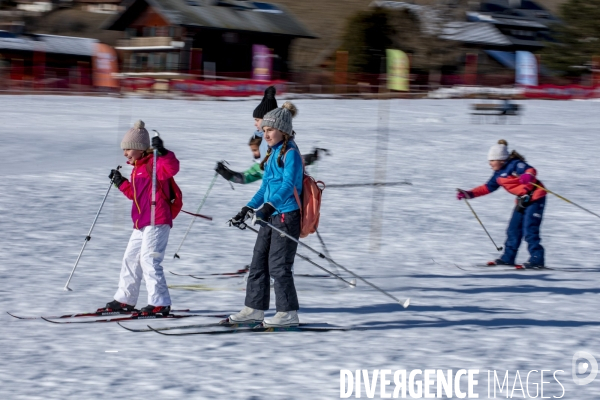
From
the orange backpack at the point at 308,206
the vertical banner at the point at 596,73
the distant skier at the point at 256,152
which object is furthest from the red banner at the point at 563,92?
the orange backpack at the point at 308,206

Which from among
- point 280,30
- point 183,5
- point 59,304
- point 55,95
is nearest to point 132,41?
point 183,5

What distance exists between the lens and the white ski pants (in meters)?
5.70

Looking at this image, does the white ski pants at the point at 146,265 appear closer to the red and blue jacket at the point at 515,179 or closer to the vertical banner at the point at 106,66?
the red and blue jacket at the point at 515,179

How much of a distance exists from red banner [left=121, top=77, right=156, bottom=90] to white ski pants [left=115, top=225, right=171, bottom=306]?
877 inches

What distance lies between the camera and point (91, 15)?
75375mm

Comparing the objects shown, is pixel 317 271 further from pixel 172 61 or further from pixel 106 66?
pixel 172 61

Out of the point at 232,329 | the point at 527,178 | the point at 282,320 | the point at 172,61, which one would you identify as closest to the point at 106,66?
the point at 527,178

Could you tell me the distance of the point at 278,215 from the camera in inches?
216

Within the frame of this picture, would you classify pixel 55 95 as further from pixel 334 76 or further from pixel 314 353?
pixel 314 353

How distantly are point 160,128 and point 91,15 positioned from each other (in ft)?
196

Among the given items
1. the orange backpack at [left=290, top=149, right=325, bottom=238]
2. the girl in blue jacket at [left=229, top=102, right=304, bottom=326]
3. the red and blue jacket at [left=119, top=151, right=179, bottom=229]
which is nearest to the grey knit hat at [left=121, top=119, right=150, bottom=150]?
the red and blue jacket at [left=119, top=151, right=179, bottom=229]

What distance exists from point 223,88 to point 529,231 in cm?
2037

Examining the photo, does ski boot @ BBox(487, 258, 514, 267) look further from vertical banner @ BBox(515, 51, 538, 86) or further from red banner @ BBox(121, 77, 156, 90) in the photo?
vertical banner @ BBox(515, 51, 538, 86)

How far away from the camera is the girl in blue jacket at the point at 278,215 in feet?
17.7
